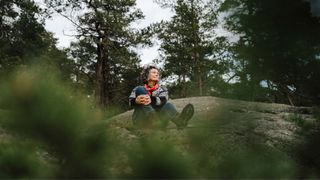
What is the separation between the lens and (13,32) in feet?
73.9

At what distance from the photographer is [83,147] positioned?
3.77 ft

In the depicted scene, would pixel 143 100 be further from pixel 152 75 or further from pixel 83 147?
pixel 83 147

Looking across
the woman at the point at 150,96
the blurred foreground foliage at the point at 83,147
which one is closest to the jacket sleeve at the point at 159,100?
the woman at the point at 150,96

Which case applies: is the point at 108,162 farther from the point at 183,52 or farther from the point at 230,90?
the point at 183,52

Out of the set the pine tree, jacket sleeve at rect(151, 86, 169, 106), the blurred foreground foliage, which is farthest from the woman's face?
the pine tree

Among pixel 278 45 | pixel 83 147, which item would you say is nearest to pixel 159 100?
pixel 278 45

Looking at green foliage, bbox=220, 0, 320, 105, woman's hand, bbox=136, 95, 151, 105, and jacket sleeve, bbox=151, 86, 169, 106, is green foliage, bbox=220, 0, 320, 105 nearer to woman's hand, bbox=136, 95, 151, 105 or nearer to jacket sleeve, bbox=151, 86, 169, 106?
woman's hand, bbox=136, 95, 151, 105

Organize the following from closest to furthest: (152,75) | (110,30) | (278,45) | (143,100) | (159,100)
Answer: (278,45)
(143,100)
(159,100)
(152,75)
(110,30)

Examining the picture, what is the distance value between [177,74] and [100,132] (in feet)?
95.9

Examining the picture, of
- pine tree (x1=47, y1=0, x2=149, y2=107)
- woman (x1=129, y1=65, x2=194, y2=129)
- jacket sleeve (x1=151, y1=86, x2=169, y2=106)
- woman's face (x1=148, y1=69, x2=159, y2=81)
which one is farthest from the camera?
pine tree (x1=47, y1=0, x2=149, y2=107)

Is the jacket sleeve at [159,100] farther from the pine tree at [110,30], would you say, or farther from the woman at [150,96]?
the pine tree at [110,30]

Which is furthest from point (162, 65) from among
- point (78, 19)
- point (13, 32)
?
point (13, 32)

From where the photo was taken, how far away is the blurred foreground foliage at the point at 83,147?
1.03m

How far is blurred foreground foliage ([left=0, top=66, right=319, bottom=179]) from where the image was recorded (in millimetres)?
1025
